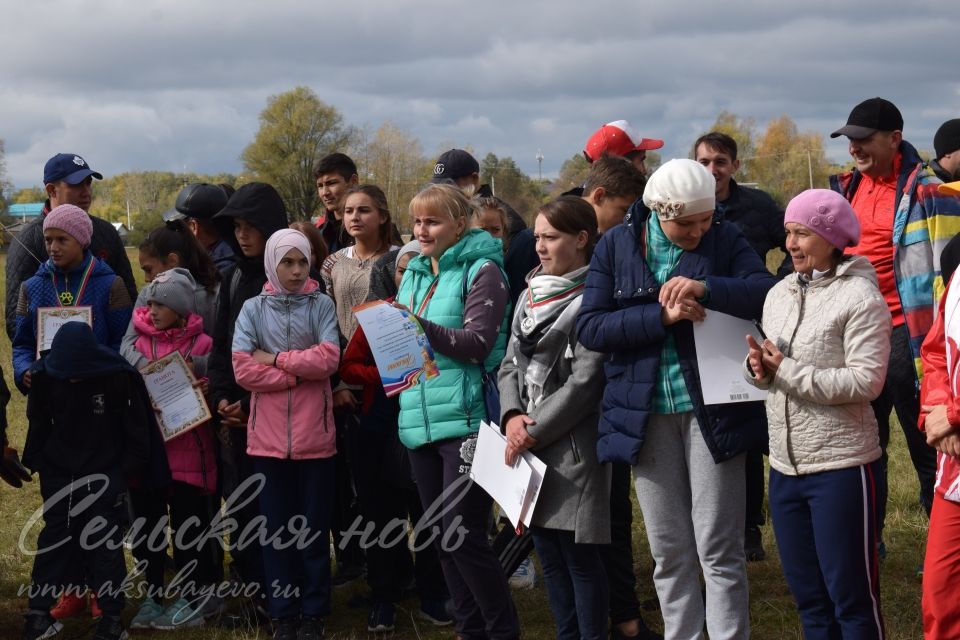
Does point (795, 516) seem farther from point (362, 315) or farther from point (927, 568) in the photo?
point (362, 315)

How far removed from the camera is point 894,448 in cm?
866

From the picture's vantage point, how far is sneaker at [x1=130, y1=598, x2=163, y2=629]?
212 inches

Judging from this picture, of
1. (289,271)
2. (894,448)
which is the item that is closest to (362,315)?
(289,271)

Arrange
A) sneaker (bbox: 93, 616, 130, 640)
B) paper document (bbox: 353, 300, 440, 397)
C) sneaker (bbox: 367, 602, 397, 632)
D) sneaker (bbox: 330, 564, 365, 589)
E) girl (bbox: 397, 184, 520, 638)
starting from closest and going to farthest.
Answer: paper document (bbox: 353, 300, 440, 397) → girl (bbox: 397, 184, 520, 638) → sneaker (bbox: 93, 616, 130, 640) → sneaker (bbox: 367, 602, 397, 632) → sneaker (bbox: 330, 564, 365, 589)

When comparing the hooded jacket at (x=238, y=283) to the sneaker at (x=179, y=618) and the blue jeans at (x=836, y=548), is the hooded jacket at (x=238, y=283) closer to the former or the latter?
the sneaker at (x=179, y=618)

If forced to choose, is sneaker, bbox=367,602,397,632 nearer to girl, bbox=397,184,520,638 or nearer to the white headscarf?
girl, bbox=397,184,520,638

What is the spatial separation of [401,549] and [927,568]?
295cm

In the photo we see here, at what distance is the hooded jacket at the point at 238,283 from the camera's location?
529cm

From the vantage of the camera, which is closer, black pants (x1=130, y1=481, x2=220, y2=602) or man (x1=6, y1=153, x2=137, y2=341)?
black pants (x1=130, y1=481, x2=220, y2=602)

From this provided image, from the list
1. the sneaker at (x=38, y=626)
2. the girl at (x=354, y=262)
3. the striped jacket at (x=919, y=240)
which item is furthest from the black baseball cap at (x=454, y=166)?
the sneaker at (x=38, y=626)

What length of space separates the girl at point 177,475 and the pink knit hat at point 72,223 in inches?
16.9

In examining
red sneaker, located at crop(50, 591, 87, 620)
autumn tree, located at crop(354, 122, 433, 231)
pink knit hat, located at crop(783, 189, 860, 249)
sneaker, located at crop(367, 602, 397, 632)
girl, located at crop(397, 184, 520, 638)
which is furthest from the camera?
autumn tree, located at crop(354, 122, 433, 231)

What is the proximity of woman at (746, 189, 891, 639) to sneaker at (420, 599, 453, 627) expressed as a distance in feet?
6.87

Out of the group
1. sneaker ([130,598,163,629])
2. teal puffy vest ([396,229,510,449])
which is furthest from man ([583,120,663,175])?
sneaker ([130,598,163,629])
